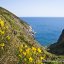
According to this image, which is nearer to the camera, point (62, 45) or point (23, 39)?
point (23, 39)

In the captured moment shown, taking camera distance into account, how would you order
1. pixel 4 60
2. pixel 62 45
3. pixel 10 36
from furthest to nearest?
pixel 62 45 → pixel 10 36 → pixel 4 60

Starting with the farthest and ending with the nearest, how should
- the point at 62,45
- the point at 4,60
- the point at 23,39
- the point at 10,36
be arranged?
the point at 62,45, the point at 23,39, the point at 10,36, the point at 4,60

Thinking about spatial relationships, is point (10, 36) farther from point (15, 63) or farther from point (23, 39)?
point (23, 39)

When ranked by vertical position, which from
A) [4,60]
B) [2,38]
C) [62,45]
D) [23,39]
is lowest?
[62,45]

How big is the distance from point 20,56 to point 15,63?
1.20ft

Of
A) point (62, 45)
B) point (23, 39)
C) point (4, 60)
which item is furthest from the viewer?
point (62, 45)

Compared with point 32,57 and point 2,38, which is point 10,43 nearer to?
point 2,38

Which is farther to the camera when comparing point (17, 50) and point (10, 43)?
point (17, 50)

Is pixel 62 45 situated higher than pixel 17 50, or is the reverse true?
pixel 17 50

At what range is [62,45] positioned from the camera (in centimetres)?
3912

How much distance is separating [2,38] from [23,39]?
1418 cm

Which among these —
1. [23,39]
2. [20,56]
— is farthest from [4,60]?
[23,39]

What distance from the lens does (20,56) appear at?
32.8ft

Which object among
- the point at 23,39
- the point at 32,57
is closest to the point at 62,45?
the point at 23,39
